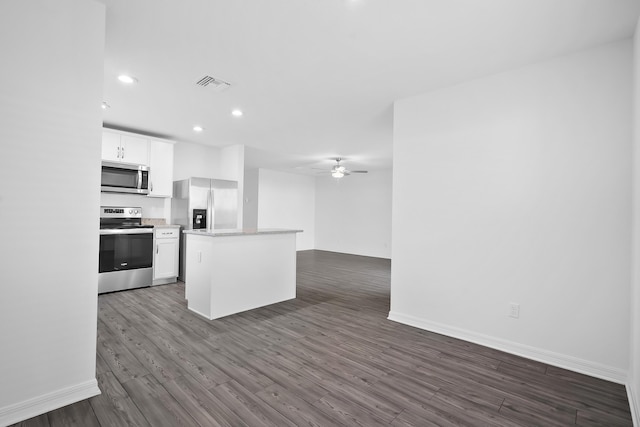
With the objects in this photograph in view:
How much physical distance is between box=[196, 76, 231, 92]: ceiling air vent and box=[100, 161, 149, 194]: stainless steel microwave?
2.47m

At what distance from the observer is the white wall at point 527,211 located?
2.30 metres

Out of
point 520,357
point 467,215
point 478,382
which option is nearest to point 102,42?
point 467,215

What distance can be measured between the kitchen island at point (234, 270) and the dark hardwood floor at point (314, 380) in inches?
8.8

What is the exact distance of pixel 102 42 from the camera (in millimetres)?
1974

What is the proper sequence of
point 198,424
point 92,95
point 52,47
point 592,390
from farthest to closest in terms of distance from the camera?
1. point 592,390
2. point 92,95
3. point 52,47
4. point 198,424

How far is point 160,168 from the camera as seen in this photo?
5.19 meters

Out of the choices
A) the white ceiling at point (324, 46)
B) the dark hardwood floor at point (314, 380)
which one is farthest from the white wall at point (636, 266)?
the white ceiling at point (324, 46)

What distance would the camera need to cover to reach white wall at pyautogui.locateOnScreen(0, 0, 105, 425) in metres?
1.67

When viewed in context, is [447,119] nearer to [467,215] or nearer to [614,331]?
[467,215]

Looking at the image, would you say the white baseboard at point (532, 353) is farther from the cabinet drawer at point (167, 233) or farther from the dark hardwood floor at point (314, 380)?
the cabinet drawer at point (167, 233)

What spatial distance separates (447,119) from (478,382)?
2.43 meters

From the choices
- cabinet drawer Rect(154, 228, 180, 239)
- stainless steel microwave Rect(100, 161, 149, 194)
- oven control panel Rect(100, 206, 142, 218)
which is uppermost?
stainless steel microwave Rect(100, 161, 149, 194)

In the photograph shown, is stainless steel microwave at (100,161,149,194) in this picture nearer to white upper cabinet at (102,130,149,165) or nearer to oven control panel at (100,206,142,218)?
white upper cabinet at (102,130,149,165)

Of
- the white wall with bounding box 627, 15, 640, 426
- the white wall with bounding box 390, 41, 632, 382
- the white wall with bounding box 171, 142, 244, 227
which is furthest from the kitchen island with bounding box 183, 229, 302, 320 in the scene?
the white wall with bounding box 627, 15, 640, 426
